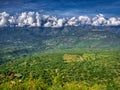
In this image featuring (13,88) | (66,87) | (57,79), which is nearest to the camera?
(13,88)

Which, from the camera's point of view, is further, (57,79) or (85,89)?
(57,79)

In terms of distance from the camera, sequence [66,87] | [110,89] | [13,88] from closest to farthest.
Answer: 1. [13,88]
2. [66,87]
3. [110,89]

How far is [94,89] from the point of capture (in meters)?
114

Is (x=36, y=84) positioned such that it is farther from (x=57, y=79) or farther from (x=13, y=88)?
(x=57, y=79)

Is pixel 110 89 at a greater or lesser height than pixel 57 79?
lesser

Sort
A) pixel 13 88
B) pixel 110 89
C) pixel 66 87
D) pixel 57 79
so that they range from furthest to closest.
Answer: pixel 110 89 < pixel 57 79 < pixel 66 87 < pixel 13 88

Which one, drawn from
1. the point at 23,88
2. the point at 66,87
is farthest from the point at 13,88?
the point at 66,87

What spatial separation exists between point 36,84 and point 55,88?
797 centimetres

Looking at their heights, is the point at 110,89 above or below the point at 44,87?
below

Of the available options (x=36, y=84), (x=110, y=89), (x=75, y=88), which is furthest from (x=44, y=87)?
(x=110, y=89)

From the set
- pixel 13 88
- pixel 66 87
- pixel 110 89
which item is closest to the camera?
pixel 13 88

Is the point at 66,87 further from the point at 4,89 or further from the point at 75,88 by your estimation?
the point at 4,89

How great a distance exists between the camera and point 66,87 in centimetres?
11500

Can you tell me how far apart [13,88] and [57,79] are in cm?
3585
